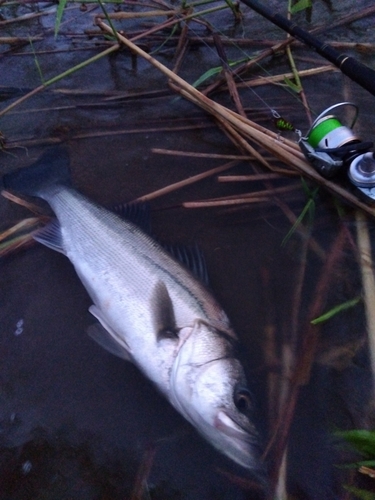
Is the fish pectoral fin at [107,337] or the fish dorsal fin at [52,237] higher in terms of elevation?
the fish dorsal fin at [52,237]

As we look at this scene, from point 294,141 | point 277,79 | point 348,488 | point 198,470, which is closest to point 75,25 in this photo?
point 277,79

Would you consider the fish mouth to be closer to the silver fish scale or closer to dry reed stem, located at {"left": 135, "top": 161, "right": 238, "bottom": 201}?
the silver fish scale

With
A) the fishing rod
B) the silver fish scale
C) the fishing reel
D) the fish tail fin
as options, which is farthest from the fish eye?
the fishing rod

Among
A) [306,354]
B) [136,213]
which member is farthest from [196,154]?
[306,354]

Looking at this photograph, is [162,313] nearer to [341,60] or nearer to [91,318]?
[91,318]

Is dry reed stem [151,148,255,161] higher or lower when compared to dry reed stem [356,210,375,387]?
higher

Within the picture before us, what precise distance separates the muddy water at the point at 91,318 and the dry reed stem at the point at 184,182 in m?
0.05

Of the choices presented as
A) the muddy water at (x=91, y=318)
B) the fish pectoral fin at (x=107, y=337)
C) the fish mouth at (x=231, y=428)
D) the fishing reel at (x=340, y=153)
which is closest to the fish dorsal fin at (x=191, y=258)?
the muddy water at (x=91, y=318)

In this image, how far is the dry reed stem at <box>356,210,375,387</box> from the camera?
7.80 ft

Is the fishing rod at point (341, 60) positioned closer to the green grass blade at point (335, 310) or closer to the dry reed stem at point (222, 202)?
the dry reed stem at point (222, 202)

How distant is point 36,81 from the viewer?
4.27 meters

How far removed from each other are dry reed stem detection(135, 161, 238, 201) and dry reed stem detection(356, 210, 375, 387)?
1.01 metres

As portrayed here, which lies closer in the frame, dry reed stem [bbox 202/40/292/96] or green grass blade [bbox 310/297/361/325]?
green grass blade [bbox 310/297/361/325]

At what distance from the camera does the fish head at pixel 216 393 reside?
2.00 meters
